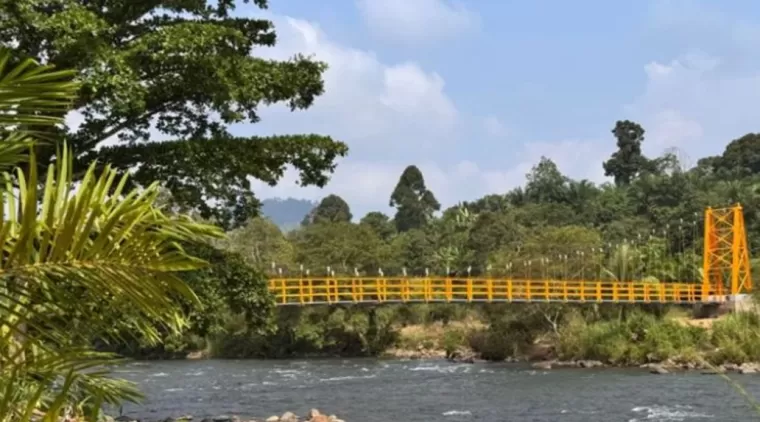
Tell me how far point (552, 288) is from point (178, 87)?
20162 mm

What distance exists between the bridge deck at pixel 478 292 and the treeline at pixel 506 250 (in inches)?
27.7

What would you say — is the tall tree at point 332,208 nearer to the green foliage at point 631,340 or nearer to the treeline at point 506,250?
the treeline at point 506,250

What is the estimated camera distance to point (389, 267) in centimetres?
4112

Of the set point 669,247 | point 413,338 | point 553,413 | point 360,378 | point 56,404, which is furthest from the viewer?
point 669,247

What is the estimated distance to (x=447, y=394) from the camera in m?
18.4

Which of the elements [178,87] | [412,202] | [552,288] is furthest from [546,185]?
[178,87]

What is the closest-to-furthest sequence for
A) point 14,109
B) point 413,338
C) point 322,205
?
point 14,109 → point 413,338 → point 322,205

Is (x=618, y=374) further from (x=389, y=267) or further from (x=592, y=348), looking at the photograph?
(x=389, y=267)

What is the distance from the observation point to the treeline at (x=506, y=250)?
96.5ft

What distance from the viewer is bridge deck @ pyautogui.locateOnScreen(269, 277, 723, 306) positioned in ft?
74.7

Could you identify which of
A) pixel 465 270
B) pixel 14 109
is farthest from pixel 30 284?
pixel 465 270

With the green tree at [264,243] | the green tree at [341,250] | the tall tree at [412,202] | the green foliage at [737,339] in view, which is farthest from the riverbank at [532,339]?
Result: the tall tree at [412,202]

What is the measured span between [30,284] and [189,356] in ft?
109

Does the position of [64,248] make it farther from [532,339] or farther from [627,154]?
[627,154]
